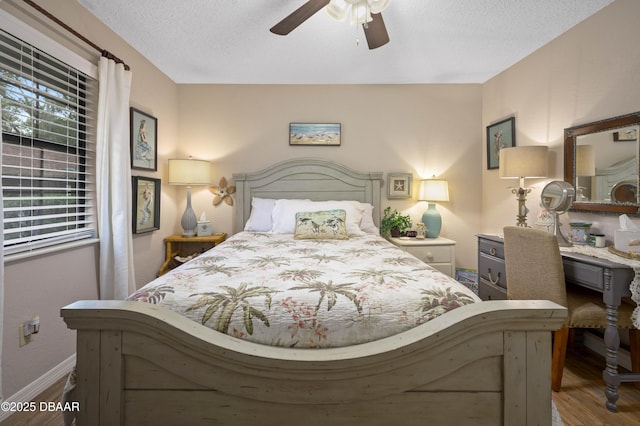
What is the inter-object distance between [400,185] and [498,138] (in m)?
1.11

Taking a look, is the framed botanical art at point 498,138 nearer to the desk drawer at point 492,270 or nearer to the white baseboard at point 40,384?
the desk drawer at point 492,270

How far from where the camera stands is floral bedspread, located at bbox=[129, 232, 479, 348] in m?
1.06

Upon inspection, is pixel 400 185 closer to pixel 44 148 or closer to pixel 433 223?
pixel 433 223

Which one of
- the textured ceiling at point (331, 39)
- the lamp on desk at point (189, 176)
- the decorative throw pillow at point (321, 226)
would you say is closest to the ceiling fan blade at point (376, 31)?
the textured ceiling at point (331, 39)

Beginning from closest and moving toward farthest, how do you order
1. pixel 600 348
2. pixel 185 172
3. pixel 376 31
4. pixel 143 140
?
1. pixel 376 31
2. pixel 600 348
3. pixel 143 140
4. pixel 185 172

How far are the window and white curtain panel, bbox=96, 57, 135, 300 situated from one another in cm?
10

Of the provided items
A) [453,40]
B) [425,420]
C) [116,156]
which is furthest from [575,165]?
[116,156]

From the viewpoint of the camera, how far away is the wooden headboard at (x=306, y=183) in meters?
3.35

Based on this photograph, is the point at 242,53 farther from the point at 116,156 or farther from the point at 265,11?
the point at 116,156

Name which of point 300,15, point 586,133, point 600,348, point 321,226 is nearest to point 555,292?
point 600,348

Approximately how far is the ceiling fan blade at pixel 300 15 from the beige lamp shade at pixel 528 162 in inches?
74.8

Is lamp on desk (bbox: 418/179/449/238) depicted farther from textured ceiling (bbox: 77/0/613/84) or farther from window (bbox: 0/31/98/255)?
window (bbox: 0/31/98/255)

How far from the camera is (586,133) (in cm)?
218

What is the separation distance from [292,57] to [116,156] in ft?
5.67
